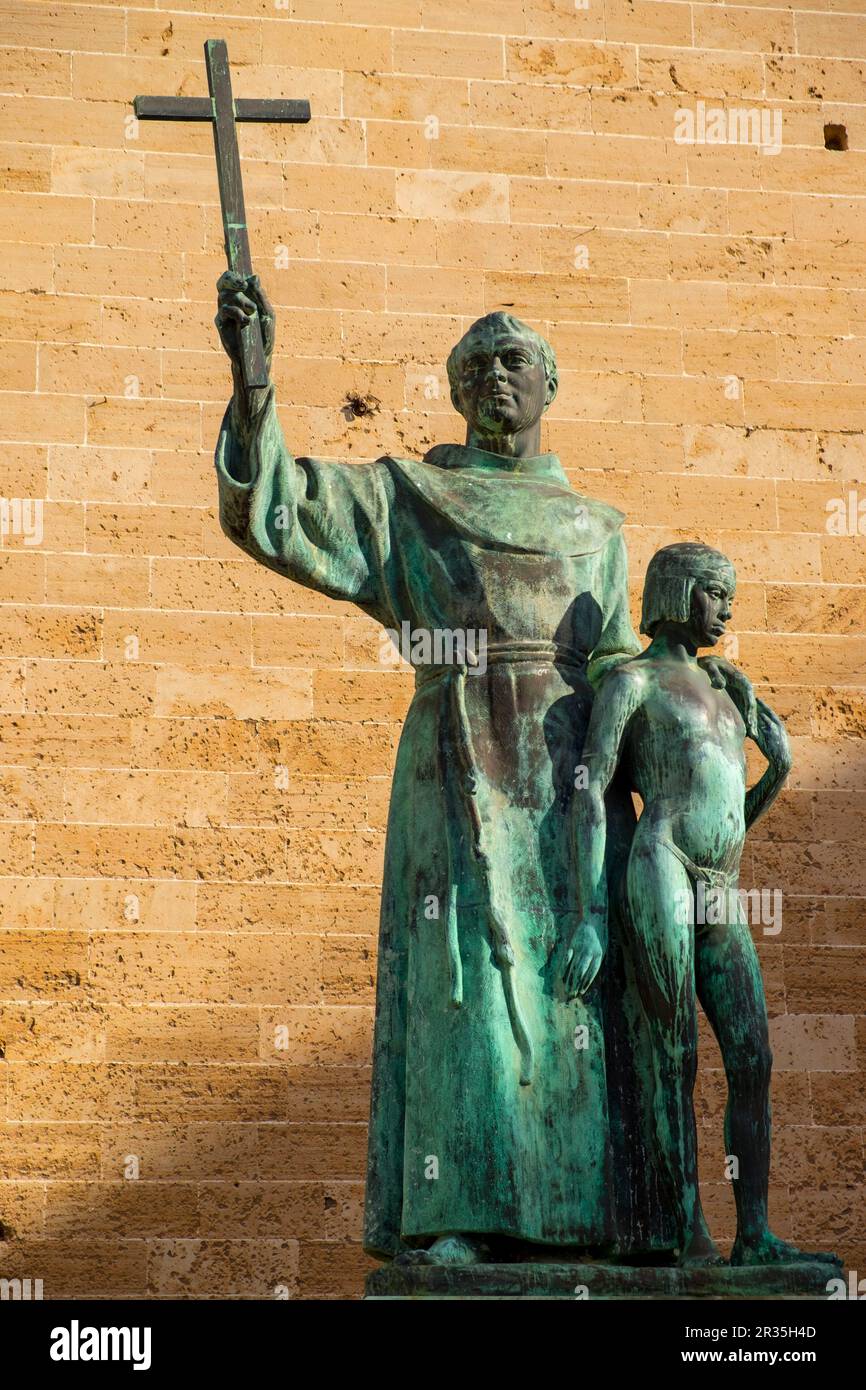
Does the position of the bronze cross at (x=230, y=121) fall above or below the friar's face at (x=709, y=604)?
above

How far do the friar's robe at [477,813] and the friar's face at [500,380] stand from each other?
0.09 m

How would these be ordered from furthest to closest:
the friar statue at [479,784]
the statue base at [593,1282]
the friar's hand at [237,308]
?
the friar's hand at [237,308], the friar statue at [479,784], the statue base at [593,1282]

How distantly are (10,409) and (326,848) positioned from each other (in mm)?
1930

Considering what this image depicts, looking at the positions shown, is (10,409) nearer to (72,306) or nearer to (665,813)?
(72,306)

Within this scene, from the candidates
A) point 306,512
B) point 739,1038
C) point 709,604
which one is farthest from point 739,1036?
point 306,512

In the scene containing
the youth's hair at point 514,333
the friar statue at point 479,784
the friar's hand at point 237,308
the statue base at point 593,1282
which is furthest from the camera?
the youth's hair at point 514,333

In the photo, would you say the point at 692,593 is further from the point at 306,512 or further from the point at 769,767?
the point at 306,512

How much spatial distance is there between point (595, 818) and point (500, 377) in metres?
1.05

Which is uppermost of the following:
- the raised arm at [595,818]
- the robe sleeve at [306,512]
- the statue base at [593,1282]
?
the robe sleeve at [306,512]

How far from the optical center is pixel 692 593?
5707mm

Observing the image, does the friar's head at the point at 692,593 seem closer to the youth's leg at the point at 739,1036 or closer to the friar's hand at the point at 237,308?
the youth's leg at the point at 739,1036

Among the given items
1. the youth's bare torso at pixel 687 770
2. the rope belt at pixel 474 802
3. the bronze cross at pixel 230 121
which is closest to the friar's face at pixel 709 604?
the youth's bare torso at pixel 687 770

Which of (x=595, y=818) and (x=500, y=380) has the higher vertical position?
(x=500, y=380)

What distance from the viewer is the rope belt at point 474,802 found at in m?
5.32
